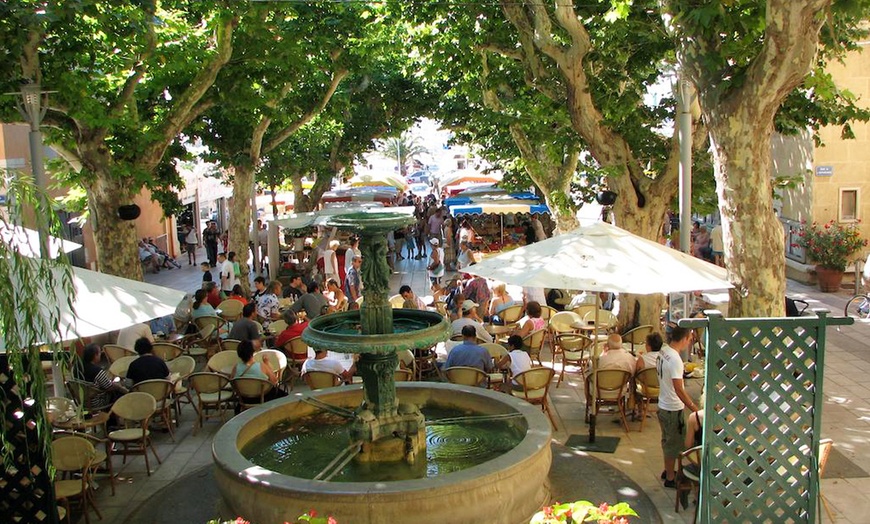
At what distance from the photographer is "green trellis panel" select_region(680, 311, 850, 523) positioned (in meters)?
5.75

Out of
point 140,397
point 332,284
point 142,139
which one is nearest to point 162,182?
point 142,139

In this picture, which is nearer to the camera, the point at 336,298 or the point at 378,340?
the point at 378,340

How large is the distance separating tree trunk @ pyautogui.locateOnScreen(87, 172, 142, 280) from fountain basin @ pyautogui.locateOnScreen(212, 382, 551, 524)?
683cm

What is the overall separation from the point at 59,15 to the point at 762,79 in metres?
8.27

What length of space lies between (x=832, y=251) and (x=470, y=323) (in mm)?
11022

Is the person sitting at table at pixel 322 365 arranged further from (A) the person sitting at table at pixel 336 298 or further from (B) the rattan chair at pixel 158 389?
(A) the person sitting at table at pixel 336 298

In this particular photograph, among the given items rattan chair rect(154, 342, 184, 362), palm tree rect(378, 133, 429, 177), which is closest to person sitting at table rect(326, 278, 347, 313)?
rattan chair rect(154, 342, 184, 362)

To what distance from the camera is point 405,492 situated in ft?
21.9

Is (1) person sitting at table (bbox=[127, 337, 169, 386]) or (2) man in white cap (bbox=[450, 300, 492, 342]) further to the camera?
(2) man in white cap (bbox=[450, 300, 492, 342])

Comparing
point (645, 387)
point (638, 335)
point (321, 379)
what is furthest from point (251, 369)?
point (638, 335)

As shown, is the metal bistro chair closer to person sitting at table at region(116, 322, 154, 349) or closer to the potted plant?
person sitting at table at region(116, 322, 154, 349)

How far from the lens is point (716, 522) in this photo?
614cm

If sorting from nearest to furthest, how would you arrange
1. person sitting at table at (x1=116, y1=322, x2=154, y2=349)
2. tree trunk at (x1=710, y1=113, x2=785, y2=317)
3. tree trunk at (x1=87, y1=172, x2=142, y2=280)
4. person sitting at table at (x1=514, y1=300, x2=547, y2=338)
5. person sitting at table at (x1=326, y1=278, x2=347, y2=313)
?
tree trunk at (x1=710, y1=113, x2=785, y2=317) → person sitting at table at (x1=116, y1=322, x2=154, y2=349) → person sitting at table at (x1=514, y1=300, x2=547, y2=338) → tree trunk at (x1=87, y1=172, x2=142, y2=280) → person sitting at table at (x1=326, y1=278, x2=347, y2=313)

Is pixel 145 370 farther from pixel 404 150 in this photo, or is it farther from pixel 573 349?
pixel 404 150
